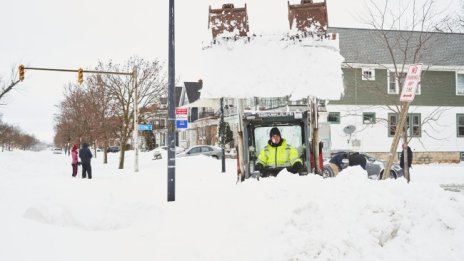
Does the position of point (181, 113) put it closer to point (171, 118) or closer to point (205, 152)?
point (171, 118)

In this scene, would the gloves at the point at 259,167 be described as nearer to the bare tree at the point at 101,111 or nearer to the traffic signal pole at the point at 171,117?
the traffic signal pole at the point at 171,117

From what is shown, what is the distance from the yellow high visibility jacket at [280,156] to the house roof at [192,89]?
50567 mm

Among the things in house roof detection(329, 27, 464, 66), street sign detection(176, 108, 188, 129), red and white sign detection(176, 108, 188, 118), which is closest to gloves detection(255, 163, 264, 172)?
street sign detection(176, 108, 188, 129)

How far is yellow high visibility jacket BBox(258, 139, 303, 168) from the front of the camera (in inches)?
381

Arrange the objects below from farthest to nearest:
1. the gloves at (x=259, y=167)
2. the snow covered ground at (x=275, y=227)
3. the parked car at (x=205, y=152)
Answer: the parked car at (x=205, y=152), the gloves at (x=259, y=167), the snow covered ground at (x=275, y=227)

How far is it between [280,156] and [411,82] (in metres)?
3.19

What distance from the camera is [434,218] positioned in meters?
6.12

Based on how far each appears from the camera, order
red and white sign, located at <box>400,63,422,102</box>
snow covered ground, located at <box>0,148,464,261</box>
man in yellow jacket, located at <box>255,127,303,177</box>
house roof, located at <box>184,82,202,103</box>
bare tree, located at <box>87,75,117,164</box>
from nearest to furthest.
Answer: snow covered ground, located at <box>0,148,464,261</box>, red and white sign, located at <box>400,63,422,102</box>, man in yellow jacket, located at <box>255,127,303,177</box>, bare tree, located at <box>87,75,117,164</box>, house roof, located at <box>184,82,202,103</box>

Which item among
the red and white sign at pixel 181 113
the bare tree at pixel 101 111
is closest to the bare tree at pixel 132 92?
the bare tree at pixel 101 111

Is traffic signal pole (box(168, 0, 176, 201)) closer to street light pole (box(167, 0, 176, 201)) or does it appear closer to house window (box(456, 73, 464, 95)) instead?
street light pole (box(167, 0, 176, 201))

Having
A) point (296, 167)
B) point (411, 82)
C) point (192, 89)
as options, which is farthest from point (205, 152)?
point (192, 89)

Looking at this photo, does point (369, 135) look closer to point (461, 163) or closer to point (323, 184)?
point (461, 163)

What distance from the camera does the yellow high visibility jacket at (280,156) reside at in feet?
31.7

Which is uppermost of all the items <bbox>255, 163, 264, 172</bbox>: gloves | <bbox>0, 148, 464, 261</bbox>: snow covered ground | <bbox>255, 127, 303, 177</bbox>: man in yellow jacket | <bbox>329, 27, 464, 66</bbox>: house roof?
<bbox>329, 27, 464, 66</bbox>: house roof
